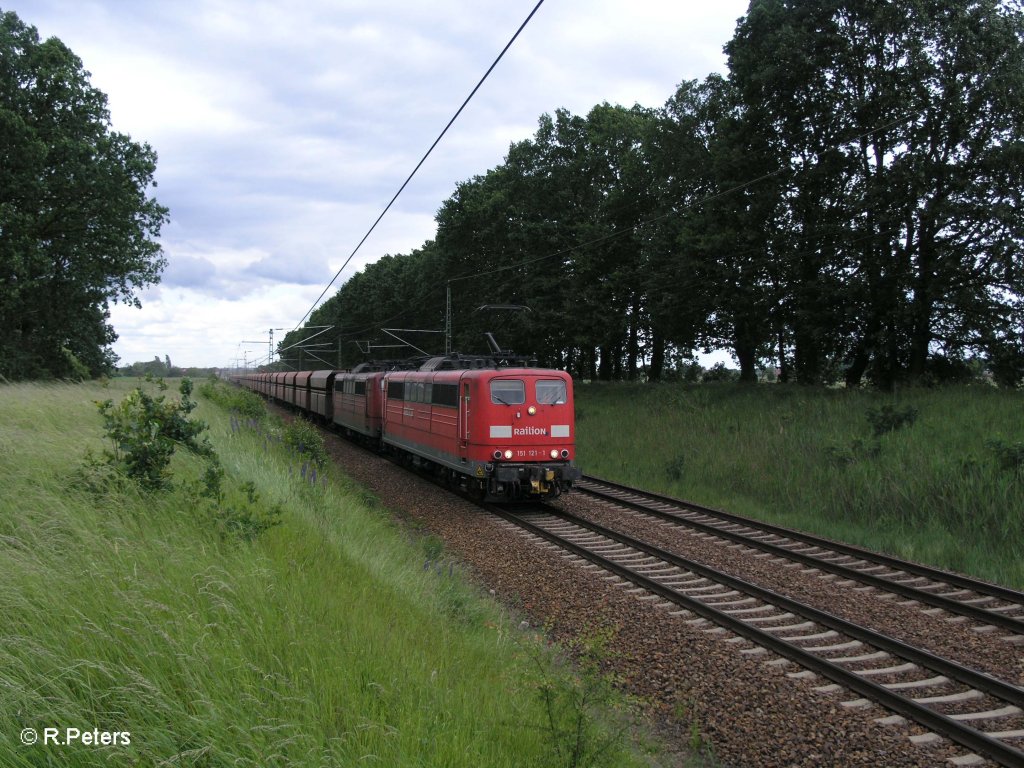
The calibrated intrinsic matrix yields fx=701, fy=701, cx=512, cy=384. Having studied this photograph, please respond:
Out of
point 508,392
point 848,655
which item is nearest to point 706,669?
point 848,655

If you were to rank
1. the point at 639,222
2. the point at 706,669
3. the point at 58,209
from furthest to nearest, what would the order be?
the point at 639,222, the point at 58,209, the point at 706,669

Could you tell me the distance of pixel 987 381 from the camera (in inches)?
762

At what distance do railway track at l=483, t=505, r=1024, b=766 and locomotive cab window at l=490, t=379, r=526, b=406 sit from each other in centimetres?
434

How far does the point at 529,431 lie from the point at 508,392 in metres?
0.88

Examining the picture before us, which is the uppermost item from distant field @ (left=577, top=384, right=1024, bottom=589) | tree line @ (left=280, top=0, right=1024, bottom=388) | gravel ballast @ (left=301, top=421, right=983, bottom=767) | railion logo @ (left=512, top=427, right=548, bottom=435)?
tree line @ (left=280, top=0, right=1024, bottom=388)

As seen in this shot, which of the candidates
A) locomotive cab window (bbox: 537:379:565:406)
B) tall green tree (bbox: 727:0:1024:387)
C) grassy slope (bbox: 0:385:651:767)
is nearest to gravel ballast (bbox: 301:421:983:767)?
grassy slope (bbox: 0:385:651:767)

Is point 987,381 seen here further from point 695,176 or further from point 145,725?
point 145,725

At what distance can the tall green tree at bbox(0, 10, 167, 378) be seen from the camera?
24.5m

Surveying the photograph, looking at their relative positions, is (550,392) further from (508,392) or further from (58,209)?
(58,209)

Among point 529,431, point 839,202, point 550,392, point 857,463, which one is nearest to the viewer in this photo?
point 529,431

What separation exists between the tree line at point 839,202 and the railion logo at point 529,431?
1052 centimetres

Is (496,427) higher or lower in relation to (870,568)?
higher

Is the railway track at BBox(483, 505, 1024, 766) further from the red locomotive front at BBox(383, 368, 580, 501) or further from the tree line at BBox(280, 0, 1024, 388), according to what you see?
the tree line at BBox(280, 0, 1024, 388)

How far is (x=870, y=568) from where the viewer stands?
31.4ft
